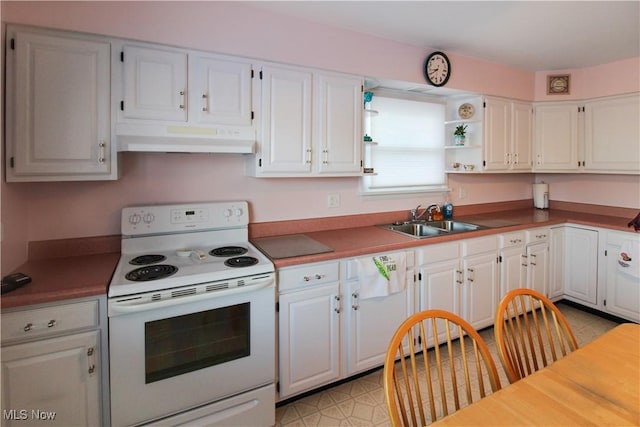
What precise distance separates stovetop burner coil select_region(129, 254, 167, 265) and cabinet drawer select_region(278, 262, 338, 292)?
681 mm

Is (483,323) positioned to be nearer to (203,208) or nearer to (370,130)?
(370,130)

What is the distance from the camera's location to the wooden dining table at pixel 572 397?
0.87 m

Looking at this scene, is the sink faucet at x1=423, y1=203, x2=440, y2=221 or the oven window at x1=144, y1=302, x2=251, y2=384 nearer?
the oven window at x1=144, y1=302, x2=251, y2=384

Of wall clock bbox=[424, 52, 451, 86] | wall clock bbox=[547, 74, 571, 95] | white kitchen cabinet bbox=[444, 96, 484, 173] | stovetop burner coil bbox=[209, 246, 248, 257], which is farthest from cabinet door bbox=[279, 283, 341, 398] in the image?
wall clock bbox=[547, 74, 571, 95]

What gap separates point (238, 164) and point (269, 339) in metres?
1.18

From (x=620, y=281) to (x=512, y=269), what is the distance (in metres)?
0.98

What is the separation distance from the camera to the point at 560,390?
98 cm

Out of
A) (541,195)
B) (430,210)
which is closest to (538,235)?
(430,210)

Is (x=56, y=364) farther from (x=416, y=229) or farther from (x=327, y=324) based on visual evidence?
(x=416, y=229)

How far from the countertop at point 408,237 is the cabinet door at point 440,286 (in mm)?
195

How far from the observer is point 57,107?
1.64m

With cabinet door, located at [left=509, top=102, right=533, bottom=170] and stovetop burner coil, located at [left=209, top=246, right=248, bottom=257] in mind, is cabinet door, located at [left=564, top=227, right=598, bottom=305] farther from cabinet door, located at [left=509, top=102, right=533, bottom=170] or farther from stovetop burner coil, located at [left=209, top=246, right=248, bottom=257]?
stovetop burner coil, located at [left=209, top=246, right=248, bottom=257]

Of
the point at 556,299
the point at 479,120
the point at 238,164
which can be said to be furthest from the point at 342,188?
the point at 556,299

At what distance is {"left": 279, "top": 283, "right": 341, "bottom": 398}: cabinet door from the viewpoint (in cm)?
189
